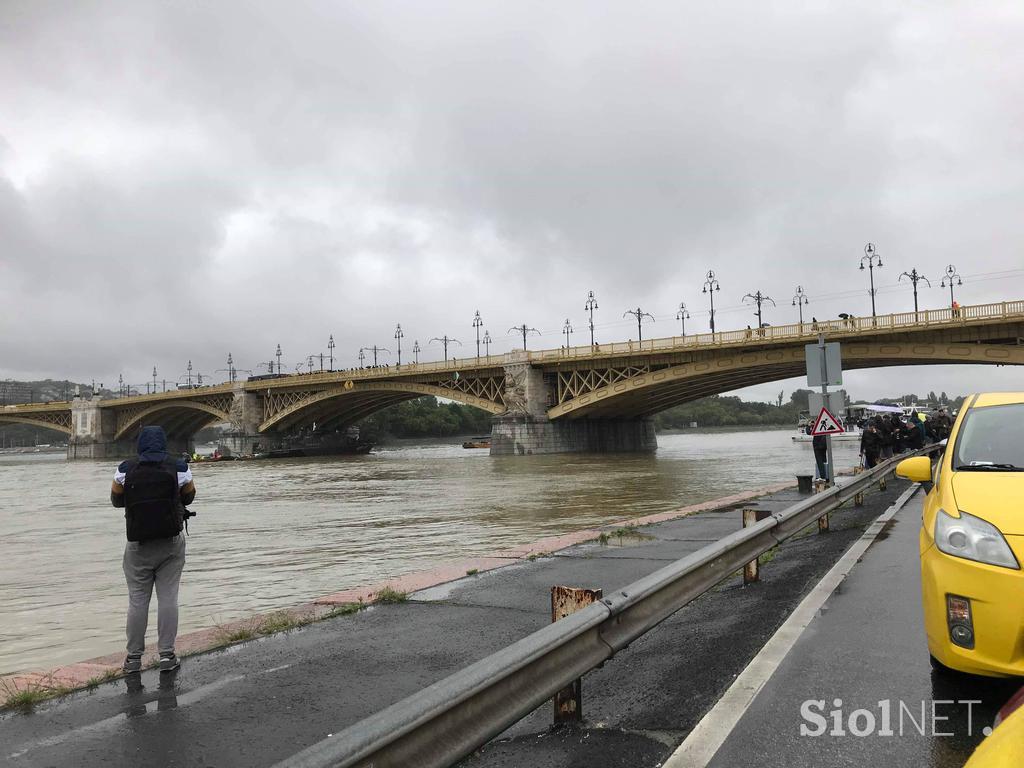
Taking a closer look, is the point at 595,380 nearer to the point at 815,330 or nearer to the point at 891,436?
the point at 815,330

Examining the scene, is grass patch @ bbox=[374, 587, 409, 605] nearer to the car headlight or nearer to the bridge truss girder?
the car headlight

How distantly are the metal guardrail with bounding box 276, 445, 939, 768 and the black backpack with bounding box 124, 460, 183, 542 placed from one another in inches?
119

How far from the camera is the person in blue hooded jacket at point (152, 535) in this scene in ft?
16.0

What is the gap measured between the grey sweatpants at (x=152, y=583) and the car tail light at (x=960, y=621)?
14.8 feet

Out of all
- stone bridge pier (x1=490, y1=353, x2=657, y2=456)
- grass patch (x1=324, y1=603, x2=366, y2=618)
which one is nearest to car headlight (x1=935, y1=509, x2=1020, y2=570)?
grass patch (x1=324, y1=603, x2=366, y2=618)

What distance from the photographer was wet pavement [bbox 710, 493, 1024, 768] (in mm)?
3018

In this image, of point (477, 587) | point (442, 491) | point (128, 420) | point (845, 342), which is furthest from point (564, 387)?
point (128, 420)

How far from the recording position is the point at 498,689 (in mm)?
2756

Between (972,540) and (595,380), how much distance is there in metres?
52.5

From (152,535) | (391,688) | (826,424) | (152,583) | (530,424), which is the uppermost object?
(530,424)

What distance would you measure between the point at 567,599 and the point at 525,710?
32.9 inches

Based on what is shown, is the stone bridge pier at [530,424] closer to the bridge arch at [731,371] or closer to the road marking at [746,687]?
the bridge arch at [731,371]

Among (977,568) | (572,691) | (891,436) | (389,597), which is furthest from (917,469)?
(891,436)

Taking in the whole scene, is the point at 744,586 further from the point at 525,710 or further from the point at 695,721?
the point at 525,710
